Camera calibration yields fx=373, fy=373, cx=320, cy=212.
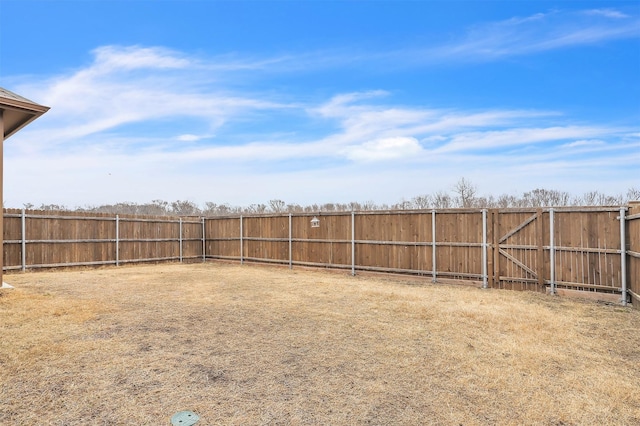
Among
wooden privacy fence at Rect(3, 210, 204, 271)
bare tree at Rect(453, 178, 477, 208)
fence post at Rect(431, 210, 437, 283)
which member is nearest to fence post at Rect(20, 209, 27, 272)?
wooden privacy fence at Rect(3, 210, 204, 271)

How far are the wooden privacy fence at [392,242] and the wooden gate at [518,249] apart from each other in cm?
2

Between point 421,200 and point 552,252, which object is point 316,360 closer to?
point 552,252

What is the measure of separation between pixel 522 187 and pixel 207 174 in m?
14.7

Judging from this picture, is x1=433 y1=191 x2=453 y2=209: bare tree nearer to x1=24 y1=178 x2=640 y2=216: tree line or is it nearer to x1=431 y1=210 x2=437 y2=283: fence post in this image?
x1=24 y1=178 x2=640 y2=216: tree line

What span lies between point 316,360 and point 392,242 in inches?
263

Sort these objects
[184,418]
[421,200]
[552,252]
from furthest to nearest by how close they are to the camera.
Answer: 1. [421,200]
2. [552,252]
3. [184,418]

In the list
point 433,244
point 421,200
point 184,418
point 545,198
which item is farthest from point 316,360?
point 545,198

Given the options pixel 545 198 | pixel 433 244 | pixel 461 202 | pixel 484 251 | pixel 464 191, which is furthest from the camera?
pixel 464 191

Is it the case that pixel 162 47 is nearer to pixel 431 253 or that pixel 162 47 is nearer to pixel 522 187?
pixel 431 253

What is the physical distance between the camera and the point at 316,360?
3680mm

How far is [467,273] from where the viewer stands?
884 centimetres

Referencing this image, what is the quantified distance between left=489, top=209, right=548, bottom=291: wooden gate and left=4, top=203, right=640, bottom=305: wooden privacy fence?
0.02 m

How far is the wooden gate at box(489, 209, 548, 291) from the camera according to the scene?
788 cm

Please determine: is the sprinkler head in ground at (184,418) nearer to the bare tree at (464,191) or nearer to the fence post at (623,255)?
the fence post at (623,255)
